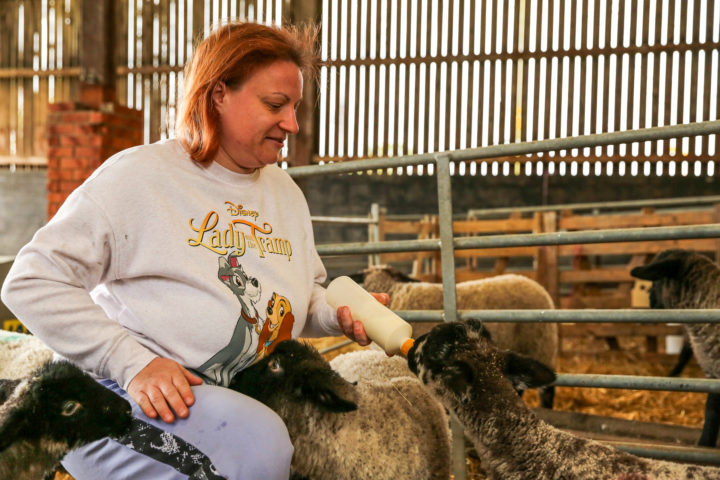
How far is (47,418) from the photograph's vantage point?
5.50ft

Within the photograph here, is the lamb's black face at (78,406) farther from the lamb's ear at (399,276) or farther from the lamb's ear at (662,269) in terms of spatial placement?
the lamb's ear at (399,276)

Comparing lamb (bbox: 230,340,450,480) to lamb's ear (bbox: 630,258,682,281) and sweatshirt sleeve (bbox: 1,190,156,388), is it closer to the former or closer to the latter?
sweatshirt sleeve (bbox: 1,190,156,388)

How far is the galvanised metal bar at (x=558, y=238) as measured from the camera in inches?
95.4

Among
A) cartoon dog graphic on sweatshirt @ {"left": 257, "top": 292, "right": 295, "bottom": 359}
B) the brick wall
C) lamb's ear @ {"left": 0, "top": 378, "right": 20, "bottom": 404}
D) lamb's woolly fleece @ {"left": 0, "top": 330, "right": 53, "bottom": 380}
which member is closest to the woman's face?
cartoon dog graphic on sweatshirt @ {"left": 257, "top": 292, "right": 295, "bottom": 359}

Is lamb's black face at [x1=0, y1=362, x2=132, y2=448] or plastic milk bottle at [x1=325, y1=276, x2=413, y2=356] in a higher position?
plastic milk bottle at [x1=325, y1=276, x2=413, y2=356]

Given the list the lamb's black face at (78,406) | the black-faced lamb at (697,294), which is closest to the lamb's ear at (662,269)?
the black-faced lamb at (697,294)

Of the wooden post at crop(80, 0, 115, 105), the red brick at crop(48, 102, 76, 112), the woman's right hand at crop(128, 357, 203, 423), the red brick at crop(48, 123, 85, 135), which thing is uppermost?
the wooden post at crop(80, 0, 115, 105)

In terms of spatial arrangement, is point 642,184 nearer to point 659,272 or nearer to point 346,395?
point 659,272

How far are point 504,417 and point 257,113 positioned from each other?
1.19 m

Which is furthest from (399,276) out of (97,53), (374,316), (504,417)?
(97,53)

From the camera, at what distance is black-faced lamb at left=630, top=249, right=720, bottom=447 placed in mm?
3668

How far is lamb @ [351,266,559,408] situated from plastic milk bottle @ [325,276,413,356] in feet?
8.53

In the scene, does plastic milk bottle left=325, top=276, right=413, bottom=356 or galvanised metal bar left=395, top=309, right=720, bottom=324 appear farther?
galvanised metal bar left=395, top=309, right=720, bottom=324

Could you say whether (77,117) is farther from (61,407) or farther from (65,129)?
(61,407)
